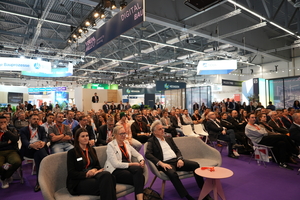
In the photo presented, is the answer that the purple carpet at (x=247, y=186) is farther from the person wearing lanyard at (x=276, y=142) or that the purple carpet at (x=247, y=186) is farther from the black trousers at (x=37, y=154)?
the black trousers at (x=37, y=154)

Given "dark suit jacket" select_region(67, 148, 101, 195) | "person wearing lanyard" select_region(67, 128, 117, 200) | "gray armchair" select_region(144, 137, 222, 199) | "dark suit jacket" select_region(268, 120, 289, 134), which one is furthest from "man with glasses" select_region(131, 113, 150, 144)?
"dark suit jacket" select_region(268, 120, 289, 134)

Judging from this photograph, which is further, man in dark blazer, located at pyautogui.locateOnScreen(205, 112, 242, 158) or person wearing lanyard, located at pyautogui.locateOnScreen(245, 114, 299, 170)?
man in dark blazer, located at pyautogui.locateOnScreen(205, 112, 242, 158)

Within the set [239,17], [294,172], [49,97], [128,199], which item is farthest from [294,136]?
[49,97]

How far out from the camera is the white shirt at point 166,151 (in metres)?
3.36

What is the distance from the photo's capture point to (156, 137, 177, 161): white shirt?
336 centimetres

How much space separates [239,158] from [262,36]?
1059 centimetres

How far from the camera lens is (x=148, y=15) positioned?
296 inches

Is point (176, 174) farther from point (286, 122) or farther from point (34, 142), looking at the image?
point (286, 122)

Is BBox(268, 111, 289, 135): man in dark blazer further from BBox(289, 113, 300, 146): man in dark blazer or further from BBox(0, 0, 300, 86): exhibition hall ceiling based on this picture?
BBox(0, 0, 300, 86): exhibition hall ceiling

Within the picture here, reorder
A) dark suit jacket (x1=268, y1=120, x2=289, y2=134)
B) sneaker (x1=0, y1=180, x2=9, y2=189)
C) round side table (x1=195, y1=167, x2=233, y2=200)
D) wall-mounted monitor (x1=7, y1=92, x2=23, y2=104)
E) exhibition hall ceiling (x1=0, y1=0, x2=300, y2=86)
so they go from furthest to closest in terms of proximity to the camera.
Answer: wall-mounted monitor (x1=7, y1=92, x2=23, y2=104)
exhibition hall ceiling (x1=0, y1=0, x2=300, y2=86)
dark suit jacket (x1=268, y1=120, x2=289, y2=134)
sneaker (x1=0, y1=180, x2=9, y2=189)
round side table (x1=195, y1=167, x2=233, y2=200)

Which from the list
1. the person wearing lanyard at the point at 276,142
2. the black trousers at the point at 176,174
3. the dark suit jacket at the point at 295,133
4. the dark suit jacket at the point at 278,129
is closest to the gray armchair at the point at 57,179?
the black trousers at the point at 176,174

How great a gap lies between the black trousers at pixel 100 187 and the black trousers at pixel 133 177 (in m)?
0.24

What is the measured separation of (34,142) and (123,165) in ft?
6.83

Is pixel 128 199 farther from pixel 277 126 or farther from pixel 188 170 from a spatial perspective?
pixel 277 126
